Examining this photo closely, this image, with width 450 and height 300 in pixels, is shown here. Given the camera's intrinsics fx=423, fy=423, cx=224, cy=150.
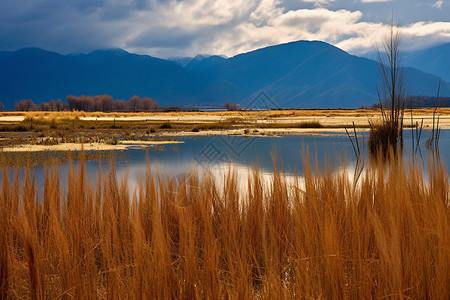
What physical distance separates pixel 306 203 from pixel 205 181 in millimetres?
1096

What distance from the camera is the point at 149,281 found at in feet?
9.70

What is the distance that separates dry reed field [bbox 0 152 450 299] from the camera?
9.47ft

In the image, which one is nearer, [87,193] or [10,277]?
[10,277]

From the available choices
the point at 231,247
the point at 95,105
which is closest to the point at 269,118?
the point at 231,247

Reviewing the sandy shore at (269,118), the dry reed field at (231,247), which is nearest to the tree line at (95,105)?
the sandy shore at (269,118)

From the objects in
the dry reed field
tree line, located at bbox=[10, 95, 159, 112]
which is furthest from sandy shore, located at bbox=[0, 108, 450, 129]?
tree line, located at bbox=[10, 95, 159, 112]

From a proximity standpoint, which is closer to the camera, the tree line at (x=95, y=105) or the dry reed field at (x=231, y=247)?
the dry reed field at (x=231, y=247)

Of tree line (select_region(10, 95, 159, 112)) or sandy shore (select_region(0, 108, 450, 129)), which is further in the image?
tree line (select_region(10, 95, 159, 112))

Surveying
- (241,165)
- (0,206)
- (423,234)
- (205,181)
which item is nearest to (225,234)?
(205,181)

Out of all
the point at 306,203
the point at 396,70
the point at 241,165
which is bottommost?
the point at 241,165

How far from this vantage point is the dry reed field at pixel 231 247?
2.89 m

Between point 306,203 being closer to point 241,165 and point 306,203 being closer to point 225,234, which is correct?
point 225,234

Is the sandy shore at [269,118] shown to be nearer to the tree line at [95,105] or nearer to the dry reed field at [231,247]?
the dry reed field at [231,247]

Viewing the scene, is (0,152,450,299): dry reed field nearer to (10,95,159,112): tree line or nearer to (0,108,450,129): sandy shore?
(0,108,450,129): sandy shore
